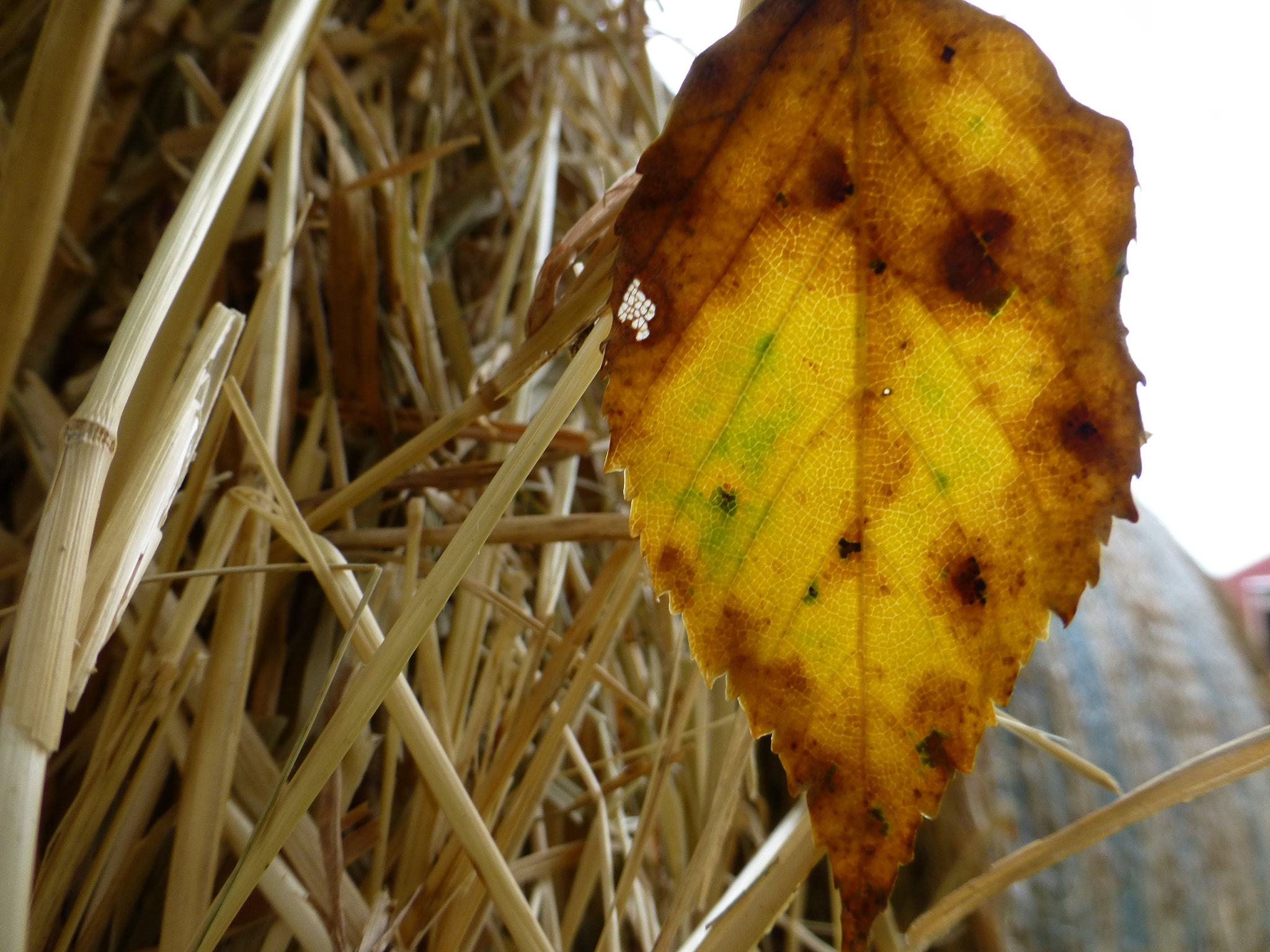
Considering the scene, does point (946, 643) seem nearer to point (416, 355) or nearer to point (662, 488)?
point (662, 488)

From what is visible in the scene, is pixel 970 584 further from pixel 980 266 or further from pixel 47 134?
pixel 47 134

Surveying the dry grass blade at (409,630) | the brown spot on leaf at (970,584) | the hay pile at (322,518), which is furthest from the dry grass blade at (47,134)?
the brown spot on leaf at (970,584)

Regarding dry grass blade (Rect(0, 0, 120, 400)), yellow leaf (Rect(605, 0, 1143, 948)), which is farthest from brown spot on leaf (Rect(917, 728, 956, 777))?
dry grass blade (Rect(0, 0, 120, 400))

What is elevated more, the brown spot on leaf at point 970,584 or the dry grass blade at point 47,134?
the dry grass blade at point 47,134

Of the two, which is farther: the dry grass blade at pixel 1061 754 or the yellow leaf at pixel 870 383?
the dry grass blade at pixel 1061 754

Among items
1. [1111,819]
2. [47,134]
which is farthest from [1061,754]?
[47,134]

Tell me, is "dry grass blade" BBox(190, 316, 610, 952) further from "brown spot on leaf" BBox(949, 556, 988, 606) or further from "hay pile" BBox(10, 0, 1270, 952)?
"brown spot on leaf" BBox(949, 556, 988, 606)

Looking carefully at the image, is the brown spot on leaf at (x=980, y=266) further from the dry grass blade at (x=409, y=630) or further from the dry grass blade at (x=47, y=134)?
the dry grass blade at (x=47, y=134)
